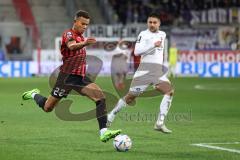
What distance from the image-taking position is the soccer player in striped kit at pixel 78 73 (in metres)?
12.3

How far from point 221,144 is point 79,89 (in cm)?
268

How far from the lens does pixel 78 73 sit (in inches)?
503

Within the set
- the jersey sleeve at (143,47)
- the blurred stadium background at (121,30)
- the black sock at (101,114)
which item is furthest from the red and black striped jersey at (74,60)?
the blurred stadium background at (121,30)

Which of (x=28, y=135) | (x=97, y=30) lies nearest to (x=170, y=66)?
(x=97, y=30)

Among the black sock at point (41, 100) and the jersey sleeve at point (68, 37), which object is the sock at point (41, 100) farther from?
the jersey sleeve at point (68, 37)

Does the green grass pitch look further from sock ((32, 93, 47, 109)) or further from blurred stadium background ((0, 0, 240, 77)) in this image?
blurred stadium background ((0, 0, 240, 77))

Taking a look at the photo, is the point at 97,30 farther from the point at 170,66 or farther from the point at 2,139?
the point at 2,139

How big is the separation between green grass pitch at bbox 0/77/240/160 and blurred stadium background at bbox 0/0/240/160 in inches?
0.7

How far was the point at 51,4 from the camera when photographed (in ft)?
159

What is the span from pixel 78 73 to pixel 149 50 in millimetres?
2244

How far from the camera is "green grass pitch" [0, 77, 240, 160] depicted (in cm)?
1157

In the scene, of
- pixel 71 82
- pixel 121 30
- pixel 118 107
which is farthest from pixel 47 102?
pixel 121 30

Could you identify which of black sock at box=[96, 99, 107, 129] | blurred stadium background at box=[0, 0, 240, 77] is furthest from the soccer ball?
blurred stadium background at box=[0, 0, 240, 77]

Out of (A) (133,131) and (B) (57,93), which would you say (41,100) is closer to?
(B) (57,93)
